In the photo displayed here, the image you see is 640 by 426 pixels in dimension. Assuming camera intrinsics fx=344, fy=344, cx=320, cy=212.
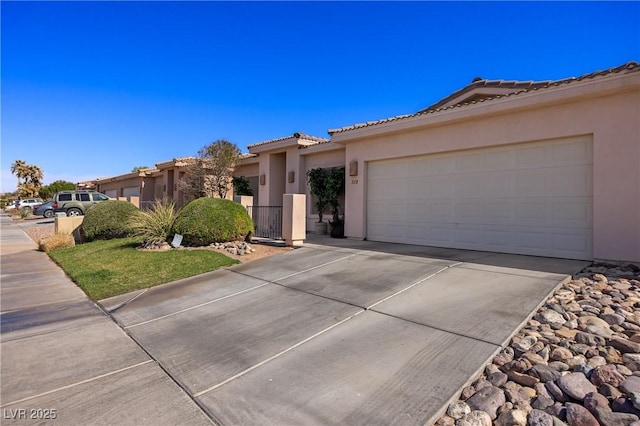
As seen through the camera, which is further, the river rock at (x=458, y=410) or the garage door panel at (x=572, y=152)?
the garage door panel at (x=572, y=152)

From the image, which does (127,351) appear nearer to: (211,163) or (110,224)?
(110,224)

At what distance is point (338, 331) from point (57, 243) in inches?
524

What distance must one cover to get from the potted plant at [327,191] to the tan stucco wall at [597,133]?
4031mm

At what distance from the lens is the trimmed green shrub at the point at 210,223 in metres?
10.2

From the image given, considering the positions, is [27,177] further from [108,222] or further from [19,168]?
[108,222]

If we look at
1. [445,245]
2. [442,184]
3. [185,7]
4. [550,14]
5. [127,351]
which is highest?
[185,7]

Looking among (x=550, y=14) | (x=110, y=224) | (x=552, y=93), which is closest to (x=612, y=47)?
(x=550, y=14)

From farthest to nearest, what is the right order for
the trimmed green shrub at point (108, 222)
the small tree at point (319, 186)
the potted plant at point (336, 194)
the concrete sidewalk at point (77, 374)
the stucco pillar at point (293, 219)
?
1. the trimmed green shrub at point (108, 222)
2. the small tree at point (319, 186)
3. the potted plant at point (336, 194)
4. the stucco pillar at point (293, 219)
5. the concrete sidewalk at point (77, 374)

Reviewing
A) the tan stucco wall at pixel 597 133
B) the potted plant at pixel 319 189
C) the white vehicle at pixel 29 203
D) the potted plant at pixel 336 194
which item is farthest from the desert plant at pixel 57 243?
→ the white vehicle at pixel 29 203

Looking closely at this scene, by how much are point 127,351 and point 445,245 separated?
7.84m

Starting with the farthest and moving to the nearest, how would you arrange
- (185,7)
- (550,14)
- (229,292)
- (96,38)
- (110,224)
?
(110,224)
(96,38)
(185,7)
(550,14)
(229,292)

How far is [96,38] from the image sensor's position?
1229 cm

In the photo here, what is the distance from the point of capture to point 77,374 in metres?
3.69

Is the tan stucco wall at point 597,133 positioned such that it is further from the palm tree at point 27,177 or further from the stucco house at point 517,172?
the palm tree at point 27,177
